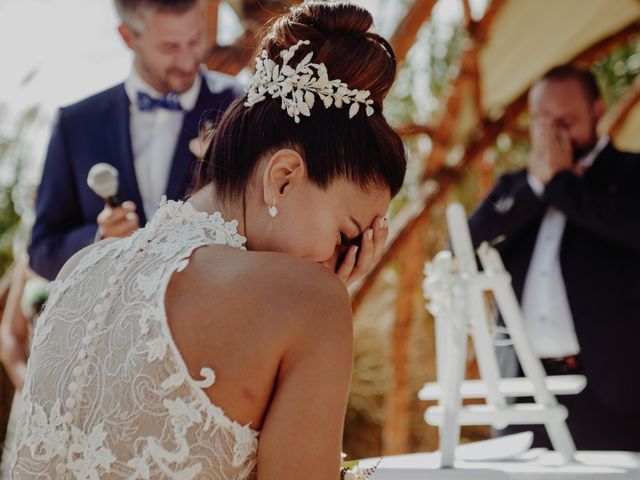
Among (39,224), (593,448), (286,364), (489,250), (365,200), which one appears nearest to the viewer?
(286,364)

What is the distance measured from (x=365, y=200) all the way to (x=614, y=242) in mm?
2179

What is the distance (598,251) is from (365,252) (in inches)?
81.1

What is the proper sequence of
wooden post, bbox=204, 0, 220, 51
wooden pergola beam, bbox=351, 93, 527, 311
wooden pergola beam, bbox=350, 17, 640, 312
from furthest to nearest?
wooden pergola beam, bbox=350, 17, 640, 312 → wooden pergola beam, bbox=351, 93, 527, 311 → wooden post, bbox=204, 0, 220, 51

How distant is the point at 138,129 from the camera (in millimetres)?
2969

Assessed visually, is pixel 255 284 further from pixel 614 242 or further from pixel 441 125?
pixel 441 125

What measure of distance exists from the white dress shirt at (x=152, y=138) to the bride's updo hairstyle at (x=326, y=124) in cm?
124

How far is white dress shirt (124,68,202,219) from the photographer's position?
2902 millimetres

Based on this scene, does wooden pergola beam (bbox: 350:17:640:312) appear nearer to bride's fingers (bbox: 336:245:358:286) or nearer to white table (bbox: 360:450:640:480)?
white table (bbox: 360:450:640:480)

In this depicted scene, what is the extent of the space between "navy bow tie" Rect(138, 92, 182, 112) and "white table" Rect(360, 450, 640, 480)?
133cm

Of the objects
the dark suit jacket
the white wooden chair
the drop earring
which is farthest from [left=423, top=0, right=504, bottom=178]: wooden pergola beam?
the drop earring

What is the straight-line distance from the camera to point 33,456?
1.42m

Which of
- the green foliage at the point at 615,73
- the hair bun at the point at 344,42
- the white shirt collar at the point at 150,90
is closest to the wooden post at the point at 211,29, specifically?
the white shirt collar at the point at 150,90

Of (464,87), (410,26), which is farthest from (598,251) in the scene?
(464,87)

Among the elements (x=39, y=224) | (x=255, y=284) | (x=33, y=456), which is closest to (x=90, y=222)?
(x=39, y=224)
